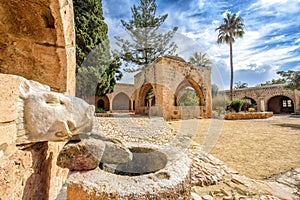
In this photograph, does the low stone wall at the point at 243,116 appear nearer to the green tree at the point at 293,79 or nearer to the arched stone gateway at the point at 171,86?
the arched stone gateway at the point at 171,86

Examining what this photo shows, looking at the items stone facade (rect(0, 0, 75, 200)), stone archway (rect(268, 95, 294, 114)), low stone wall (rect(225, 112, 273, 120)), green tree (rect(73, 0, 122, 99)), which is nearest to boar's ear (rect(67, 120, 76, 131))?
stone facade (rect(0, 0, 75, 200))

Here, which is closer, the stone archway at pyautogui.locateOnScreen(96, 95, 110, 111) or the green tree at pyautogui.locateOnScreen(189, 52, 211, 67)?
the stone archway at pyautogui.locateOnScreen(96, 95, 110, 111)

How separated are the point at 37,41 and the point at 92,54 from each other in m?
9.17

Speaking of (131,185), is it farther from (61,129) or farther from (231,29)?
(231,29)

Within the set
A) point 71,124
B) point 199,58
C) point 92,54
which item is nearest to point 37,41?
point 71,124

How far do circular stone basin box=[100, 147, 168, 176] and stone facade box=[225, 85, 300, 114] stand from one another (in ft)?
66.5

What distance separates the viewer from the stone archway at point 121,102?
1925cm

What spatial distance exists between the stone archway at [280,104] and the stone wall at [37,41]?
26.5m

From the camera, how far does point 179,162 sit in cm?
155

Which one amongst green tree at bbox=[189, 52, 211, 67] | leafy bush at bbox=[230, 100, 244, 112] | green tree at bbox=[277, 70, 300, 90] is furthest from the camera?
green tree at bbox=[189, 52, 211, 67]

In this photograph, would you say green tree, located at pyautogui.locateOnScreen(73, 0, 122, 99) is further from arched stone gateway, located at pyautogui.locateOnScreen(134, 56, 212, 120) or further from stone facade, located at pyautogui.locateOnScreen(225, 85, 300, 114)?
stone facade, located at pyautogui.locateOnScreen(225, 85, 300, 114)

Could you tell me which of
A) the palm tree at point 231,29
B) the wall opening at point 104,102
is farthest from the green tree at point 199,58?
the wall opening at point 104,102

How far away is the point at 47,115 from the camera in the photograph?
94cm

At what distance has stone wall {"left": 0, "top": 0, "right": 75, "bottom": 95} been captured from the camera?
1384 mm
